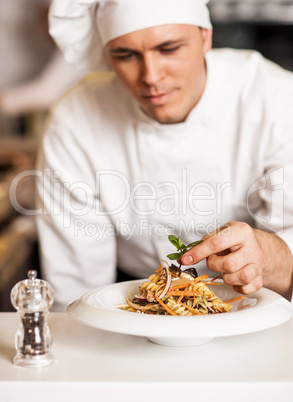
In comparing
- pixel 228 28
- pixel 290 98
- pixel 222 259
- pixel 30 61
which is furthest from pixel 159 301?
pixel 30 61

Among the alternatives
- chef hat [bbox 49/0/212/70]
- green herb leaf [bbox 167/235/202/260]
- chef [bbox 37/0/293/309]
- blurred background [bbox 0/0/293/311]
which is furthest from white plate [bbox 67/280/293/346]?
blurred background [bbox 0/0/293/311]

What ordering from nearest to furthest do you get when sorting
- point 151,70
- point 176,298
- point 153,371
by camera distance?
1. point 153,371
2. point 176,298
3. point 151,70

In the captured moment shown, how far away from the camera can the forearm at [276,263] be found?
1396 mm

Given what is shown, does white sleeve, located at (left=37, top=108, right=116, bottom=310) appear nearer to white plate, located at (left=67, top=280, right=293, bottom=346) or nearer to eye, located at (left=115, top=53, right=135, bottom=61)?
eye, located at (left=115, top=53, right=135, bottom=61)

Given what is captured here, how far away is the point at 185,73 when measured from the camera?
1639 mm

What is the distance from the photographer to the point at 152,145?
1.83m

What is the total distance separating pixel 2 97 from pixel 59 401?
13.4 feet

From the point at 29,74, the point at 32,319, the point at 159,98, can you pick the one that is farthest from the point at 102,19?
the point at 29,74

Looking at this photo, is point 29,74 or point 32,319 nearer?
point 32,319

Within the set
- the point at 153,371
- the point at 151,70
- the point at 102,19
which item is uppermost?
the point at 102,19

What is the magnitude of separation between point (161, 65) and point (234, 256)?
0.64 m

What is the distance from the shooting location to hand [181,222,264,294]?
1.12 meters

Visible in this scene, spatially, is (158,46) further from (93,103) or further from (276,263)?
(276,263)

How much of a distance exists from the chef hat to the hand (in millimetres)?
686
